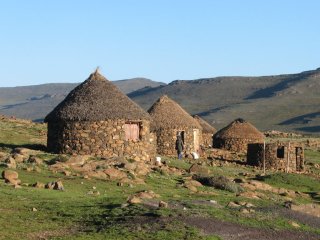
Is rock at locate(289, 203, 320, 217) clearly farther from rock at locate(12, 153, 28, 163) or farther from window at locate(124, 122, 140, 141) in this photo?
window at locate(124, 122, 140, 141)

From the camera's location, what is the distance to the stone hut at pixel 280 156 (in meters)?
43.7

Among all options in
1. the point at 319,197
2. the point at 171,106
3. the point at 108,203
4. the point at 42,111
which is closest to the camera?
the point at 108,203

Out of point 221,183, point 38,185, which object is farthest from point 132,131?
point 38,185

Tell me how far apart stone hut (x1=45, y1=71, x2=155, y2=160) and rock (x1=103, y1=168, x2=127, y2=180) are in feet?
18.7

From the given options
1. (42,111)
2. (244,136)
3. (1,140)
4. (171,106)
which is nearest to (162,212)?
(1,140)

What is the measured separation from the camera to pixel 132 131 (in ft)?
116

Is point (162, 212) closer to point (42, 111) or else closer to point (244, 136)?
point (244, 136)

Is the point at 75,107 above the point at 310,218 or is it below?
above

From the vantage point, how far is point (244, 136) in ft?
177

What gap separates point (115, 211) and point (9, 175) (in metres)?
5.95

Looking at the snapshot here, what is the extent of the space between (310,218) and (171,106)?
84.9 feet

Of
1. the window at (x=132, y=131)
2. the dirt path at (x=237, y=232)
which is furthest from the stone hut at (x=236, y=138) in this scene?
the dirt path at (x=237, y=232)

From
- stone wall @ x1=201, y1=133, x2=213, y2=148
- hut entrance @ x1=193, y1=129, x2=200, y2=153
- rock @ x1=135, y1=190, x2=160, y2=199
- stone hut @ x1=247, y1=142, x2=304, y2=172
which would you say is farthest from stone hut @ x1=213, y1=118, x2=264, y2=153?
rock @ x1=135, y1=190, x2=160, y2=199

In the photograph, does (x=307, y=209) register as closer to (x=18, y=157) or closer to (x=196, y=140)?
(x=18, y=157)
